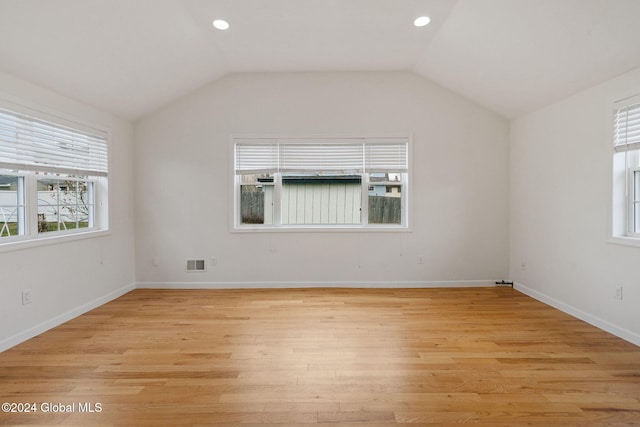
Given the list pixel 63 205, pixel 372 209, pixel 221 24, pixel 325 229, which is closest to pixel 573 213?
pixel 372 209

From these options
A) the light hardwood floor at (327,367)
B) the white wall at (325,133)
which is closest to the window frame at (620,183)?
the light hardwood floor at (327,367)

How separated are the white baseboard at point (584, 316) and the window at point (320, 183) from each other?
1819 millimetres

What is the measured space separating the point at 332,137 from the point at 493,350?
10.4 feet

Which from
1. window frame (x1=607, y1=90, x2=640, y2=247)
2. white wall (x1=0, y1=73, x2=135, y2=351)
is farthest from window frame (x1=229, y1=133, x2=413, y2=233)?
window frame (x1=607, y1=90, x2=640, y2=247)

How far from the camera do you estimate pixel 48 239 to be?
3.12m

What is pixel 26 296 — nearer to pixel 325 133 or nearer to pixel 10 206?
pixel 10 206

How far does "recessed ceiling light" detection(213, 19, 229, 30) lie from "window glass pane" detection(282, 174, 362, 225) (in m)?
1.98

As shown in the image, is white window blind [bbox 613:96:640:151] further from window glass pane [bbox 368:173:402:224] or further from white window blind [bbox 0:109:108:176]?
white window blind [bbox 0:109:108:176]

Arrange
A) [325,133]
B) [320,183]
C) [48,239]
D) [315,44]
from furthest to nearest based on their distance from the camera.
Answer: [320,183]
[325,133]
[315,44]
[48,239]

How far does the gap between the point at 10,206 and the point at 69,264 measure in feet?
2.68

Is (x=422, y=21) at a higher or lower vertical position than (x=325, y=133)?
higher

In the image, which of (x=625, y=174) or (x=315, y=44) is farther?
(x=315, y=44)

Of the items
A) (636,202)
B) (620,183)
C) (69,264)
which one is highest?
(620,183)

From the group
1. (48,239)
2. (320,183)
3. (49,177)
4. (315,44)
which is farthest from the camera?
(320,183)
